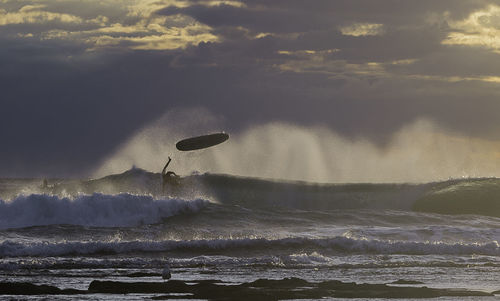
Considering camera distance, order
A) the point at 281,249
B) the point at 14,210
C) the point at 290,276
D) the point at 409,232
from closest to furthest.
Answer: the point at 290,276 < the point at 281,249 < the point at 409,232 < the point at 14,210

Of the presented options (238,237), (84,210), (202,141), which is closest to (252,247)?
(238,237)

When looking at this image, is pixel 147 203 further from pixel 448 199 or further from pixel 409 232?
pixel 448 199

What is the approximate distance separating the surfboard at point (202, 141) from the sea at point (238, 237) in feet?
7.06

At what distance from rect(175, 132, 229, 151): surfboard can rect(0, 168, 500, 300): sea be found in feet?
7.06

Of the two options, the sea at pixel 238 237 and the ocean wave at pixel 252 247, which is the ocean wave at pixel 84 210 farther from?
the ocean wave at pixel 252 247

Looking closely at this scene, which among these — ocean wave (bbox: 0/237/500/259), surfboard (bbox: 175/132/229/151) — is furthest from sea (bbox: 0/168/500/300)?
surfboard (bbox: 175/132/229/151)

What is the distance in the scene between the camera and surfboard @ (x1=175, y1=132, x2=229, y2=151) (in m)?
34.7

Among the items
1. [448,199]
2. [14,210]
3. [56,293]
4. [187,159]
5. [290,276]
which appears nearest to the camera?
[56,293]

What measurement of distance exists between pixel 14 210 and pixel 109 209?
328 centimetres

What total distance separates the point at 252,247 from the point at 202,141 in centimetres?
1613

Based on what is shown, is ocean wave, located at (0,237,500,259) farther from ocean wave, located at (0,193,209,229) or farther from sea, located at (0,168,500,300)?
ocean wave, located at (0,193,209,229)

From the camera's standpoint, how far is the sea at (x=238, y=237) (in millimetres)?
15398

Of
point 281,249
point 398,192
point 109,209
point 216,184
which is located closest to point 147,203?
point 109,209

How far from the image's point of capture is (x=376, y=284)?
14.1m
